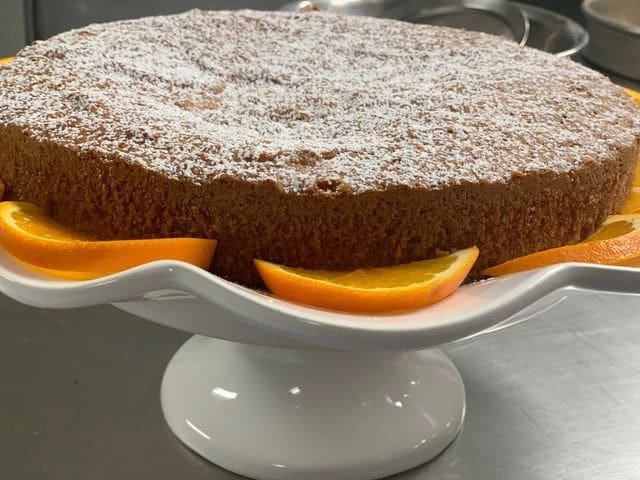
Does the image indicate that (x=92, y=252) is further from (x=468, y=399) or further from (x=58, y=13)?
(x=58, y=13)

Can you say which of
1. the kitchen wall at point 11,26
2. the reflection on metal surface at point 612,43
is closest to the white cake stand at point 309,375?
the reflection on metal surface at point 612,43

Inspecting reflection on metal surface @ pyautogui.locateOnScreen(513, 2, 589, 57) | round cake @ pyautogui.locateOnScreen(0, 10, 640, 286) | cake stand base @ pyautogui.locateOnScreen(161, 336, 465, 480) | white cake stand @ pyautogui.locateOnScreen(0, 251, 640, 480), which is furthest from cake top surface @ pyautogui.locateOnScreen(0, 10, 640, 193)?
reflection on metal surface @ pyautogui.locateOnScreen(513, 2, 589, 57)

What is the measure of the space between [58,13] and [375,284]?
7.51ft

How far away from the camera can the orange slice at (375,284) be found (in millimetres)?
780

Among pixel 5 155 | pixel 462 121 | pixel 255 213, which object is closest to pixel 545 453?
pixel 462 121

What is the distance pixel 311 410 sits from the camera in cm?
120

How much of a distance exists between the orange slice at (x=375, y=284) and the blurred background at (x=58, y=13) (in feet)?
6.90

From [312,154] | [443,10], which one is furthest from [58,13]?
[312,154]

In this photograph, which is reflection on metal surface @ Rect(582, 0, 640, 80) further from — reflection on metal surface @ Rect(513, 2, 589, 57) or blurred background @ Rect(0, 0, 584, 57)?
blurred background @ Rect(0, 0, 584, 57)

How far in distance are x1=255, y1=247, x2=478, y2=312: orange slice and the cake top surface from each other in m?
0.09

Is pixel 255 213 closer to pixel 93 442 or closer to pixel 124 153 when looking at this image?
pixel 124 153

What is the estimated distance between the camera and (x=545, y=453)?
1.21 metres

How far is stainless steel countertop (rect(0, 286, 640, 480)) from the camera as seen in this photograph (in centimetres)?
117

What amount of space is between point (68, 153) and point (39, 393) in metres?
0.52
